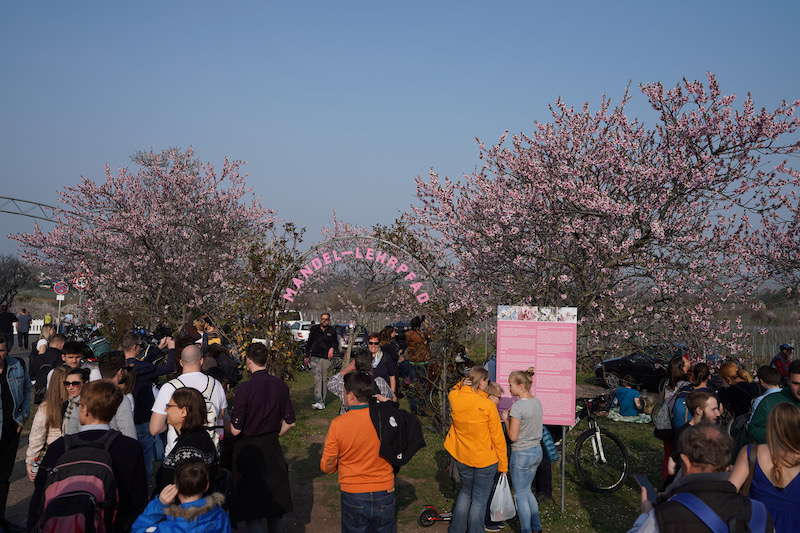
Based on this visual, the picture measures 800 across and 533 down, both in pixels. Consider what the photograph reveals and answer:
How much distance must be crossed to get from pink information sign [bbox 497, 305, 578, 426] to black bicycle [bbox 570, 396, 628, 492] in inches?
40.8

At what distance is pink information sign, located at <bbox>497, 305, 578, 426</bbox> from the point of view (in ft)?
26.5

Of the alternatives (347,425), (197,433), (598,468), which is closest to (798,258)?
(598,468)

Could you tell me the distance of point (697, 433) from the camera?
3.25 metres

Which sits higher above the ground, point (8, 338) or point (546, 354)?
point (546, 354)

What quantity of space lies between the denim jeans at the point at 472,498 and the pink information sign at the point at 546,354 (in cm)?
192

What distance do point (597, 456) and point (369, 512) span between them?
5.04m

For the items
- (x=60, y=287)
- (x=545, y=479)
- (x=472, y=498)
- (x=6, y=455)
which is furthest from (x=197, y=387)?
(x=60, y=287)

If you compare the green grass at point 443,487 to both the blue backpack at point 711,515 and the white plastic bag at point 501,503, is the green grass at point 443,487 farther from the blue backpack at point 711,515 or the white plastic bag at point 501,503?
the blue backpack at point 711,515

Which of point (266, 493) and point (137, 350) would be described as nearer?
point (266, 493)

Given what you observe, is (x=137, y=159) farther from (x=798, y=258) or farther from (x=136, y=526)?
(x=136, y=526)

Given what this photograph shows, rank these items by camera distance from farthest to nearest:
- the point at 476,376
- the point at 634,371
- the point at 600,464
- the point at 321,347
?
the point at 634,371 < the point at 321,347 < the point at 600,464 < the point at 476,376

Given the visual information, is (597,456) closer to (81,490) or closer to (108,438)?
(108,438)

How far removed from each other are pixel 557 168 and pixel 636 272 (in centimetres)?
245

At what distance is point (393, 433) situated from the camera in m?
5.11
